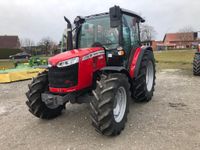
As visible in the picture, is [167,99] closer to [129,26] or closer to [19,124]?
[129,26]

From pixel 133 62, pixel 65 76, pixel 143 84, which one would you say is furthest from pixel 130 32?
pixel 65 76

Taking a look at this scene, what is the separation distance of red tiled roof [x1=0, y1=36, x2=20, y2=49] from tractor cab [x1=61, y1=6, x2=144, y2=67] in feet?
201

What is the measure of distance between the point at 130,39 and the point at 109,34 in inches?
29.6

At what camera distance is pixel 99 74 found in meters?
5.41

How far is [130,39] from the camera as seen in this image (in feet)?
20.9

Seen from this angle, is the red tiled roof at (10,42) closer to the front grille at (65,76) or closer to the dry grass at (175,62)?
the dry grass at (175,62)

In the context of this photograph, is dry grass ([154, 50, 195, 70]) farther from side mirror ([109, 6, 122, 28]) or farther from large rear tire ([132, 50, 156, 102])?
side mirror ([109, 6, 122, 28])

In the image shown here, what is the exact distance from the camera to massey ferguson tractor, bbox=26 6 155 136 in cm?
467

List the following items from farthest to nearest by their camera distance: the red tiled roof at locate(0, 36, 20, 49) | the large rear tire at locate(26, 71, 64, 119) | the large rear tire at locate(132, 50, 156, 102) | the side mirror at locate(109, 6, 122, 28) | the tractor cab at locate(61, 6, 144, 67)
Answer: the red tiled roof at locate(0, 36, 20, 49)
the large rear tire at locate(132, 50, 156, 102)
the tractor cab at locate(61, 6, 144, 67)
the large rear tire at locate(26, 71, 64, 119)
the side mirror at locate(109, 6, 122, 28)

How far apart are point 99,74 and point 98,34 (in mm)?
1012

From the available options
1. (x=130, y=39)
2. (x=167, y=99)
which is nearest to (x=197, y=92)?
(x=167, y=99)

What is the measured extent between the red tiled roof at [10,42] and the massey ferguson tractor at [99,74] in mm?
61528

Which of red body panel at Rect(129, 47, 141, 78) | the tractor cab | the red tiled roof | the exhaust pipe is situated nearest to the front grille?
A: the tractor cab

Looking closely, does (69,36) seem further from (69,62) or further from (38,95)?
(38,95)
